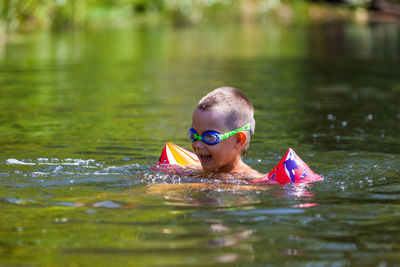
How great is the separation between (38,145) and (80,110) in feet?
7.96

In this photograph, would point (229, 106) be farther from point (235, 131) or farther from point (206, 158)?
point (206, 158)

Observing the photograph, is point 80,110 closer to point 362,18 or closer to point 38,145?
point 38,145

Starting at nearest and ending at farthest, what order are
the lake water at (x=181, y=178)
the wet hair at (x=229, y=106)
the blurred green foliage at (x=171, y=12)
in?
1. the lake water at (x=181, y=178)
2. the wet hair at (x=229, y=106)
3. the blurred green foliage at (x=171, y=12)

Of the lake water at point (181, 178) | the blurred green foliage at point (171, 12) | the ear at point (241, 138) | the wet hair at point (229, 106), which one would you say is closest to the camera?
the lake water at point (181, 178)

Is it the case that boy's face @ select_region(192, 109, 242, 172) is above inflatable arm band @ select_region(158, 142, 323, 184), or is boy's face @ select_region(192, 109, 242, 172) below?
above

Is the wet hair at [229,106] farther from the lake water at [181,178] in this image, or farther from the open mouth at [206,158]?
the lake water at [181,178]

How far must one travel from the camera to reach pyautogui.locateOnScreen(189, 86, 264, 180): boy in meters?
4.61

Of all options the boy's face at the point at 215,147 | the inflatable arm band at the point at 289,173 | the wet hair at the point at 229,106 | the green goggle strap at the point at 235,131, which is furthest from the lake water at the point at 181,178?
the wet hair at the point at 229,106

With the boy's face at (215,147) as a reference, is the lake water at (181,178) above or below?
below

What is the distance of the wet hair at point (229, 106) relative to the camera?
15.0 ft

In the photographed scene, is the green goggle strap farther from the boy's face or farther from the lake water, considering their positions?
the lake water

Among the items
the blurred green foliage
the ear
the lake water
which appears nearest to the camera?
the lake water

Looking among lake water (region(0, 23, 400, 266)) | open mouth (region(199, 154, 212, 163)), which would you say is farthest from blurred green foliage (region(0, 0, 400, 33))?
open mouth (region(199, 154, 212, 163))

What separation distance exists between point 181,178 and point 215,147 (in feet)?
1.36
